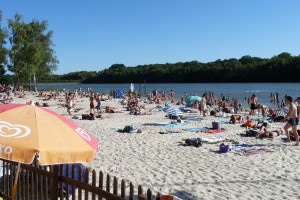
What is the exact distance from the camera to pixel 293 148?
440 inches

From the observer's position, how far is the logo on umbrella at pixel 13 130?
10.3ft

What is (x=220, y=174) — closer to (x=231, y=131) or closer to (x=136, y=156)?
(x=136, y=156)

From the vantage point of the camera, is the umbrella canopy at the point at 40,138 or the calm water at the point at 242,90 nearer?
the umbrella canopy at the point at 40,138

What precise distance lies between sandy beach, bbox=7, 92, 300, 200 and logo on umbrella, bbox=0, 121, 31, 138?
4.05m

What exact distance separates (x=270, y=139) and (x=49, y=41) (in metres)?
47.5

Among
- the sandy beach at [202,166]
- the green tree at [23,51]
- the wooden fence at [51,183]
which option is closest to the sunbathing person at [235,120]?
the sandy beach at [202,166]

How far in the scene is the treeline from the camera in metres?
104

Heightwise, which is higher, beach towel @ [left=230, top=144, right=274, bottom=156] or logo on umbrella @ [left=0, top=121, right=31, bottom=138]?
logo on umbrella @ [left=0, top=121, right=31, bottom=138]

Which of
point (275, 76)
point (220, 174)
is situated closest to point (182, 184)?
point (220, 174)

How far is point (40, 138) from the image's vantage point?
122 inches

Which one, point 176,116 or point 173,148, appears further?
point 176,116

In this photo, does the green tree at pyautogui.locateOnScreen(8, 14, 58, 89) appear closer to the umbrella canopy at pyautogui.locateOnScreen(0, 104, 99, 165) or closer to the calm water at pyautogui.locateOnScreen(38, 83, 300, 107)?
the calm water at pyautogui.locateOnScreen(38, 83, 300, 107)

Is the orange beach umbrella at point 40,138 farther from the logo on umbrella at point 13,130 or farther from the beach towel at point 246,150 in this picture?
the beach towel at point 246,150

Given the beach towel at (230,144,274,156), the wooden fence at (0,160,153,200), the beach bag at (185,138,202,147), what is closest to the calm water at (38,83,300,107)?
the beach towel at (230,144,274,156)
